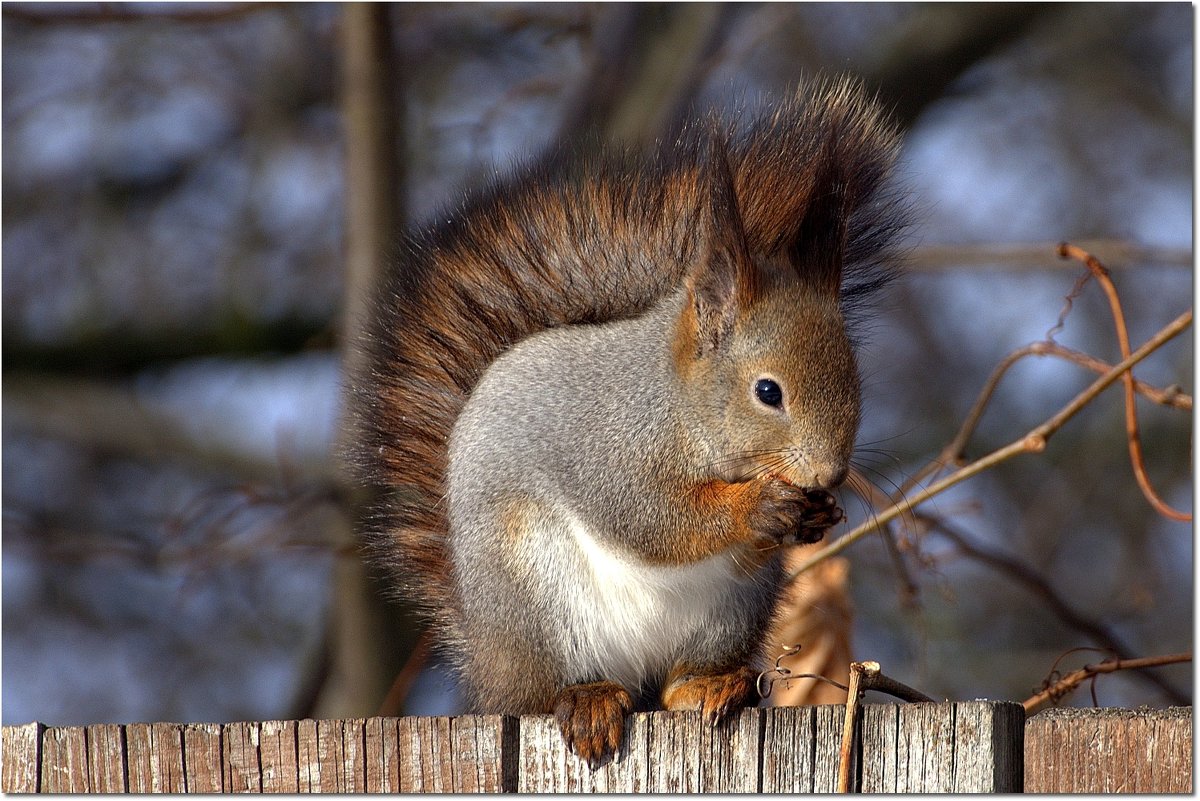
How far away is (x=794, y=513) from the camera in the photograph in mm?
1623

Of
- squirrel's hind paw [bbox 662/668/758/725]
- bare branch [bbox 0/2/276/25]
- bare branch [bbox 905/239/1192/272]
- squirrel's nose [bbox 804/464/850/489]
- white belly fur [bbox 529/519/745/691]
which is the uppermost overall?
bare branch [bbox 0/2/276/25]

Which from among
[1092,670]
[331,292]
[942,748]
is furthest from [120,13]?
[942,748]

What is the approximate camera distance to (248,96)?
179 inches

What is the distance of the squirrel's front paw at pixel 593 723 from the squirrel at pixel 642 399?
0.24ft

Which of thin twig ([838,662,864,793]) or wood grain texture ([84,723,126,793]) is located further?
wood grain texture ([84,723,126,793])

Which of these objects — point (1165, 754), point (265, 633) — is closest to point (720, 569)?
point (1165, 754)

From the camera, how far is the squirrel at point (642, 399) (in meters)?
1.71

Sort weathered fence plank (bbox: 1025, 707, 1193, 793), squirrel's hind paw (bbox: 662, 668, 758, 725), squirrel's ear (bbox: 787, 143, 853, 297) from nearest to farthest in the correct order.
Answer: weathered fence plank (bbox: 1025, 707, 1193, 793), squirrel's hind paw (bbox: 662, 668, 758, 725), squirrel's ear (bbox: 787, 143, 853, 297)

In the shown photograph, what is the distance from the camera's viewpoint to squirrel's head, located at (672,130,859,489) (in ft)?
5.51

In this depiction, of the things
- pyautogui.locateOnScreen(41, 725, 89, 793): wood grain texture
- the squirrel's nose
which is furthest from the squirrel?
pyautogui.locateOnScreen(41, 725, 89, 793): wood grain texture

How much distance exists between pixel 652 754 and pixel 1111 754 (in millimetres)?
438

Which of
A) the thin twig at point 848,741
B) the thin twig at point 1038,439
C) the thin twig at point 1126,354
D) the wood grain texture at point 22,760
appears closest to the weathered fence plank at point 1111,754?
the thin twig at point 848,741

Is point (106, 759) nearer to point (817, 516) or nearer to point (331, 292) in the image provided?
→ point (817, 516)

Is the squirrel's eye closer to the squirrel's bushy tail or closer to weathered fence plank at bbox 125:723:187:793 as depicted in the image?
the squirrel's bushy tail
